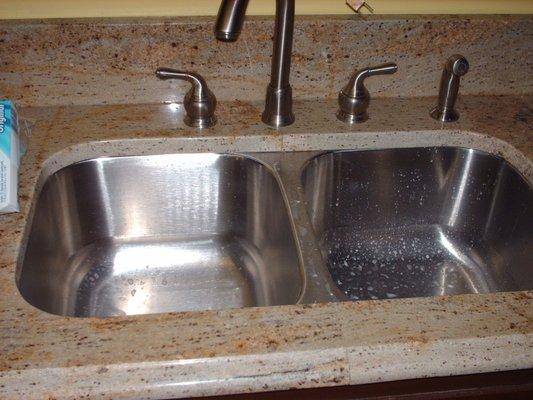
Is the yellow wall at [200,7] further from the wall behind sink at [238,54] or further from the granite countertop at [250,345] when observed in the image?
the granite countertop at [250,345]

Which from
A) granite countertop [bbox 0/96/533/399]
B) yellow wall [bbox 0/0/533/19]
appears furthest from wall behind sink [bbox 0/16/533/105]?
granite countertop [bbox 0/96/533/399]

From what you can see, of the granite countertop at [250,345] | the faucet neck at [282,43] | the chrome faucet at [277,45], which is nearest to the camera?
the granite countertop at [250,345]

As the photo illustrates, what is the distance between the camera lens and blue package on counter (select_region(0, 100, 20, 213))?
2.72ft

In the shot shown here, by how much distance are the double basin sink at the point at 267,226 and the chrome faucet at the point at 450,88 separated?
74mm

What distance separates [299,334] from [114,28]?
2.28 ft

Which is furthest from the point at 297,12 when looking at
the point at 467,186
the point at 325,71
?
the point at 467,186

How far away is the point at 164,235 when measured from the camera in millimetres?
1130

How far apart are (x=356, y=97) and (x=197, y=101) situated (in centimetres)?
31

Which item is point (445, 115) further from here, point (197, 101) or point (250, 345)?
point (250, 345)

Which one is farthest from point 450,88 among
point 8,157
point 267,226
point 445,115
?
point 8,157

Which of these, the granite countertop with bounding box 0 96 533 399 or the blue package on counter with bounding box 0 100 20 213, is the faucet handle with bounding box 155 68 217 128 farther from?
the granite countertop with bounding box 0 96 533 399

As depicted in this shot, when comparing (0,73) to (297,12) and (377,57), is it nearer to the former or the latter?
(297,12)

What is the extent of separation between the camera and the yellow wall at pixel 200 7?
41.4 inches

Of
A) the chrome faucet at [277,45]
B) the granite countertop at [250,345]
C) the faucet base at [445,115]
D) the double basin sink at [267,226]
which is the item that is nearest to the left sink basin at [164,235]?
the double basin sink at [267,226]
